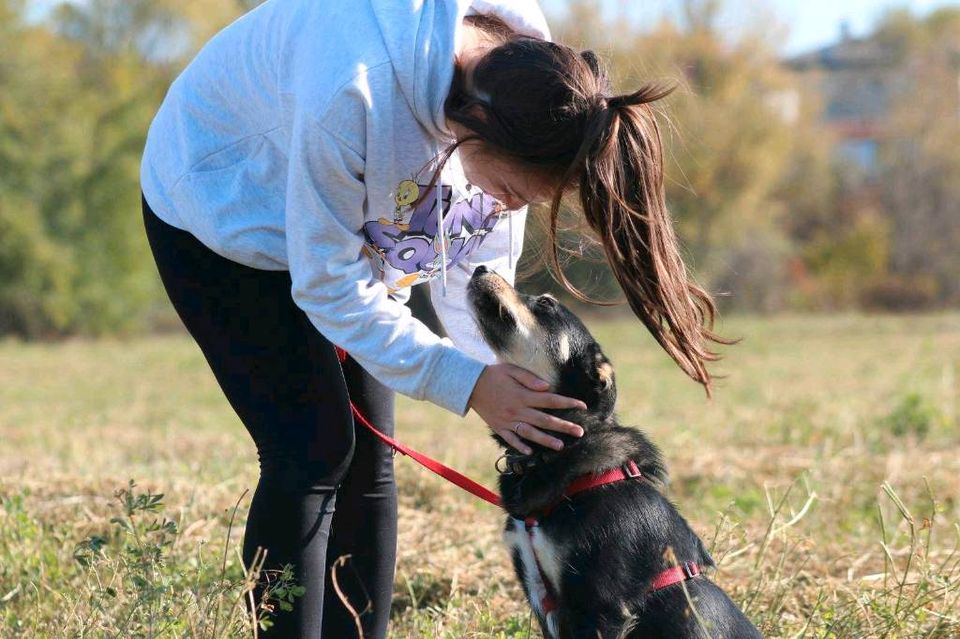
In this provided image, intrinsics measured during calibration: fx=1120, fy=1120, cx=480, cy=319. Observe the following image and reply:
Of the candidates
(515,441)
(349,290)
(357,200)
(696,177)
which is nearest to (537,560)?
(515,441)

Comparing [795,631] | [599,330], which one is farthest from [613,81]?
[599,330]

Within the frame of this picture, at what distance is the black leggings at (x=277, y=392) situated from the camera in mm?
2719

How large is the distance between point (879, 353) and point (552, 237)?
15652 millimetres

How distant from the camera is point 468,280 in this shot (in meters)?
3.23

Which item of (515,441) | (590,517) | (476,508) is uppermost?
(515,441)

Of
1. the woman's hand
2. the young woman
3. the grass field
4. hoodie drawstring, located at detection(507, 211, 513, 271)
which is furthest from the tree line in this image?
the woman's hand

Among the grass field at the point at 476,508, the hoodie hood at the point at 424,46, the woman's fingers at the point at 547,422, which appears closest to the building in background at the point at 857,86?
the grass field at the point at 476,508

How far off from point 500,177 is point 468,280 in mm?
629

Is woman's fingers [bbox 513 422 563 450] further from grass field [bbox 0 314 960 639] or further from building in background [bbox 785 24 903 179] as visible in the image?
building in background [bbox 785 24 903 179]

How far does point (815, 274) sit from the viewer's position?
32594 millimetres

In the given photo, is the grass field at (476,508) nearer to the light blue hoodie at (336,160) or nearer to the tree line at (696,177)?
the light blue hoodie at (336,160)

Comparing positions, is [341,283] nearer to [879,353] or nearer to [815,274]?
[879,353]

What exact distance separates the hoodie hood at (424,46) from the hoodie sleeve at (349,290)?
197 millimetres

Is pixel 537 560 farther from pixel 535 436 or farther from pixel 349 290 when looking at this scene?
pixel 349 290
